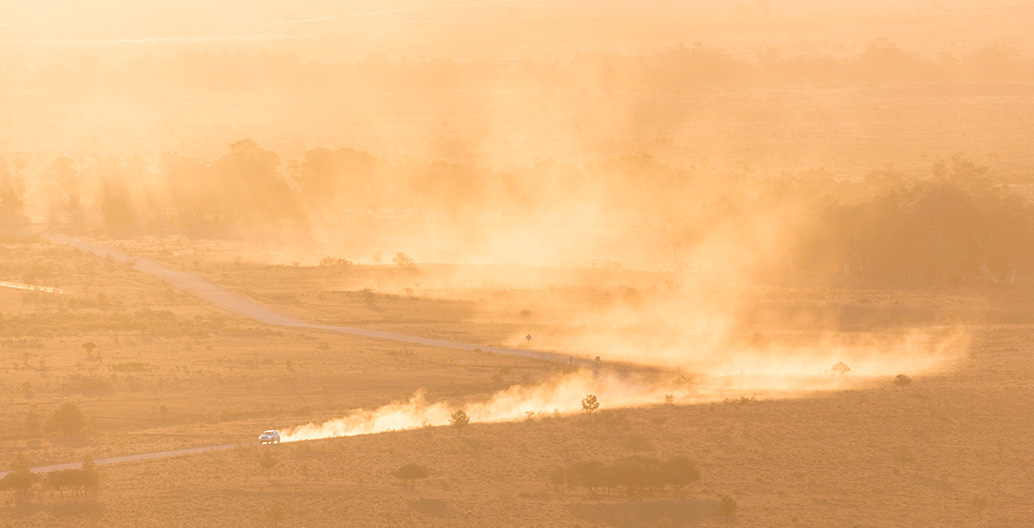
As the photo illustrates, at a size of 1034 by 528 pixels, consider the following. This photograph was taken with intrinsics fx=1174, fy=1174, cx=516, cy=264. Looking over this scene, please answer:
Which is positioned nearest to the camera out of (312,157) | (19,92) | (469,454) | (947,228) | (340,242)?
(469,454)

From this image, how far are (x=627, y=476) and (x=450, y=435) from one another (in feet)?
29.0

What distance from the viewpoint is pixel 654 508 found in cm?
4181

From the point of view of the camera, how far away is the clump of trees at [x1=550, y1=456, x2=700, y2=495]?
140 ft

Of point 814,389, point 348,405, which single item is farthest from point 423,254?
point 814,389

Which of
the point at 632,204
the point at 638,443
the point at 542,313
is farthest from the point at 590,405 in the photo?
the point at 632,204

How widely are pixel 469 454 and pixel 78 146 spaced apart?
128006 millimetres

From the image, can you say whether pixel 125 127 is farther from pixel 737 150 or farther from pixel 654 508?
pixel 654 508

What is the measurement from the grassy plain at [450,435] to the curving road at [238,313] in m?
1.26

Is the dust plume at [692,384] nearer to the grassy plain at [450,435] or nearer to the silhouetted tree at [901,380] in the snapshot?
the grassy plain at [450,435]

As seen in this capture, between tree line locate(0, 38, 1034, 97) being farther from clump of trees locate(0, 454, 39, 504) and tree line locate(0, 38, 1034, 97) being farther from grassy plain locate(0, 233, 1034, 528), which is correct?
clump of trees locate(0, 454, 39, 504)

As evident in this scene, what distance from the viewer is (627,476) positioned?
140 ft

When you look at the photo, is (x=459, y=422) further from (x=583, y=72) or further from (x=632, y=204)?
(x=583, y=72)

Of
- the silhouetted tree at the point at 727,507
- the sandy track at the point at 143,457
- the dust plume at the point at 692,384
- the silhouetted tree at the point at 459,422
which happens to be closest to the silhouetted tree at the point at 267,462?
the sandy track at the point at 143,457

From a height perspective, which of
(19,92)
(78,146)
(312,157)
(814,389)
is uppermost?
(19,92)
